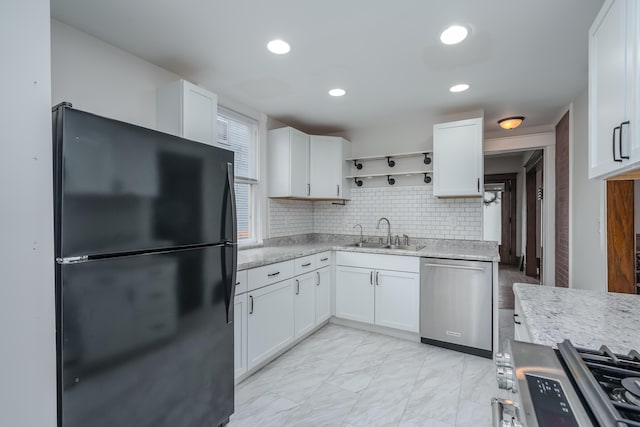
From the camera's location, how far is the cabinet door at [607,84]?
1077 millimetres

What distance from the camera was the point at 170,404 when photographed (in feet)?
4.80

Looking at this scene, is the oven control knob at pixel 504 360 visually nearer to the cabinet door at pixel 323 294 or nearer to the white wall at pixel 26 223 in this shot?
the white wall at pixel 26 223

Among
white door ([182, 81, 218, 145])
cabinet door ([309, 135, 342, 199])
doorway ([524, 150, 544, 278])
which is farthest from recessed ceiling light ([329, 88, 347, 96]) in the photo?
doorway ([524, 150, 544, 278])

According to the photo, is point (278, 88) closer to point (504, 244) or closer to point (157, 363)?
point (157, 363)

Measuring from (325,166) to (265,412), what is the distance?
2617 mm

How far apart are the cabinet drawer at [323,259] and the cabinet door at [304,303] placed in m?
0.15

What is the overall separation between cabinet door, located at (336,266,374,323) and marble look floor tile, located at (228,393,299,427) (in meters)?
1.37

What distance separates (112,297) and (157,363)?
42 centimetres

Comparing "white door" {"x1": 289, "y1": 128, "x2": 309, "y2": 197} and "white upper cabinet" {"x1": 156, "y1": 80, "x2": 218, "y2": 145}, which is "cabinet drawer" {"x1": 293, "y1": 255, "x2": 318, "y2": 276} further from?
"white upper cabinet" {"x1": 156, "y1": 80, "x2": 218, "y2": 145}

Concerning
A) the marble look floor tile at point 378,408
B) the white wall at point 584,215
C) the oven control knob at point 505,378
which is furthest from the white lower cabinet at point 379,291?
the oven control knob at point 505,378

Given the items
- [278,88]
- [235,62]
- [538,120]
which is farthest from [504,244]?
[235,62]

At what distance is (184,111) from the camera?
2141mm

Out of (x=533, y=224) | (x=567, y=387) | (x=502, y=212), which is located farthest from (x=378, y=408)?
(x=502, y=212)

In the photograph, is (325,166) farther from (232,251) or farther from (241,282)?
(232,251)
